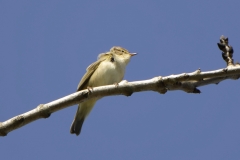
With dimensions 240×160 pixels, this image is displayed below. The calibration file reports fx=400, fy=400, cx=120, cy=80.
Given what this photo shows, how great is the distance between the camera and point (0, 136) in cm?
371

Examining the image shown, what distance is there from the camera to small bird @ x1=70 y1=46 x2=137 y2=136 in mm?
7387

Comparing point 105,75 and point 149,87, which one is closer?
point 149,87

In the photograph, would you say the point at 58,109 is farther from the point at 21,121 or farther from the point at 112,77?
the point at 112,77

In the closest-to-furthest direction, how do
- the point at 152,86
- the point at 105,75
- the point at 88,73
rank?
1. the point at 152,86
2. the point at 105,75
3. the point at 88,73

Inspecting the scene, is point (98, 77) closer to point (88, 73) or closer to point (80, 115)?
point (88, 73)

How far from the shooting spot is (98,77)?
24.2 feet

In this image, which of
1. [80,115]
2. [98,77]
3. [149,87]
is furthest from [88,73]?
[149,87]

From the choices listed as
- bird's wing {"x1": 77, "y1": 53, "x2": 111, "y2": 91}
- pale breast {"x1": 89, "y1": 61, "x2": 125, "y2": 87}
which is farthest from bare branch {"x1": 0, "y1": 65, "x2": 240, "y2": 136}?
bird's wing {"x1": 77, "y1": 53, "x2": 111, "y2": 91}

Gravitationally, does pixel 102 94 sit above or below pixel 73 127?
below

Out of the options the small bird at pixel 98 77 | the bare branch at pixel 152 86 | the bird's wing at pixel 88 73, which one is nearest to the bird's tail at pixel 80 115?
the small bird at pixel 98 77

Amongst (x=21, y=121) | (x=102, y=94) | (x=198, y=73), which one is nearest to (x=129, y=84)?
(x=102, y=94)

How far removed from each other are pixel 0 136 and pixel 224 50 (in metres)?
2.75

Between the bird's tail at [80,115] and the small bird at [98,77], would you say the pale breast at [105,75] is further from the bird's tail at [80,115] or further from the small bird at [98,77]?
the bird's tail at [80,115]

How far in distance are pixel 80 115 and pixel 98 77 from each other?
0.85 metres
